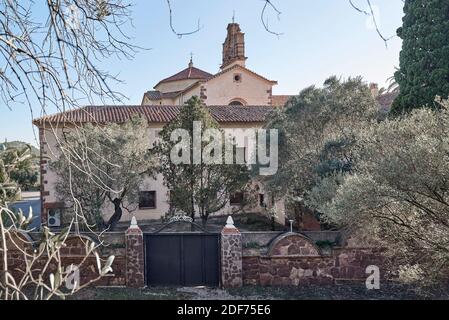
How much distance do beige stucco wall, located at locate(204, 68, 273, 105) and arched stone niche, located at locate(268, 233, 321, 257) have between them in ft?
47.2

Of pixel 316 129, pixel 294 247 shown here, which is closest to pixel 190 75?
pixel 316 129

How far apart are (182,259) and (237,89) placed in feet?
51.5

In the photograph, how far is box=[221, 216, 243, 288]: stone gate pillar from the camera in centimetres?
883

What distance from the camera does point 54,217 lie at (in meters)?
16.0

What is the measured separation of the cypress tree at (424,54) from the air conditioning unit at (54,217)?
15.3m

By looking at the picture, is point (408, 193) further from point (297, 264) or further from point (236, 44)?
point (236, 44)

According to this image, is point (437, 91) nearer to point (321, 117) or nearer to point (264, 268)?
point (321, 117)

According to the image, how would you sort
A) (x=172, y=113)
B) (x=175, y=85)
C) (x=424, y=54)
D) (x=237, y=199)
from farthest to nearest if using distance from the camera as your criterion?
(x=175, y=85), (x=172, y=113), (x=237, y=199), (x=424, y=54)

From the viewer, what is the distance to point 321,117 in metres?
11.5

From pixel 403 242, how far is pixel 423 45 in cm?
817

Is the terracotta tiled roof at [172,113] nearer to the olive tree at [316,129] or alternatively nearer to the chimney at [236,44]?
the olive tree at [316,129]

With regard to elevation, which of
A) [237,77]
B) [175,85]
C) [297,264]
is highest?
[175,85]

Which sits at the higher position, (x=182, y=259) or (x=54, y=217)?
(x=54, y=217)
